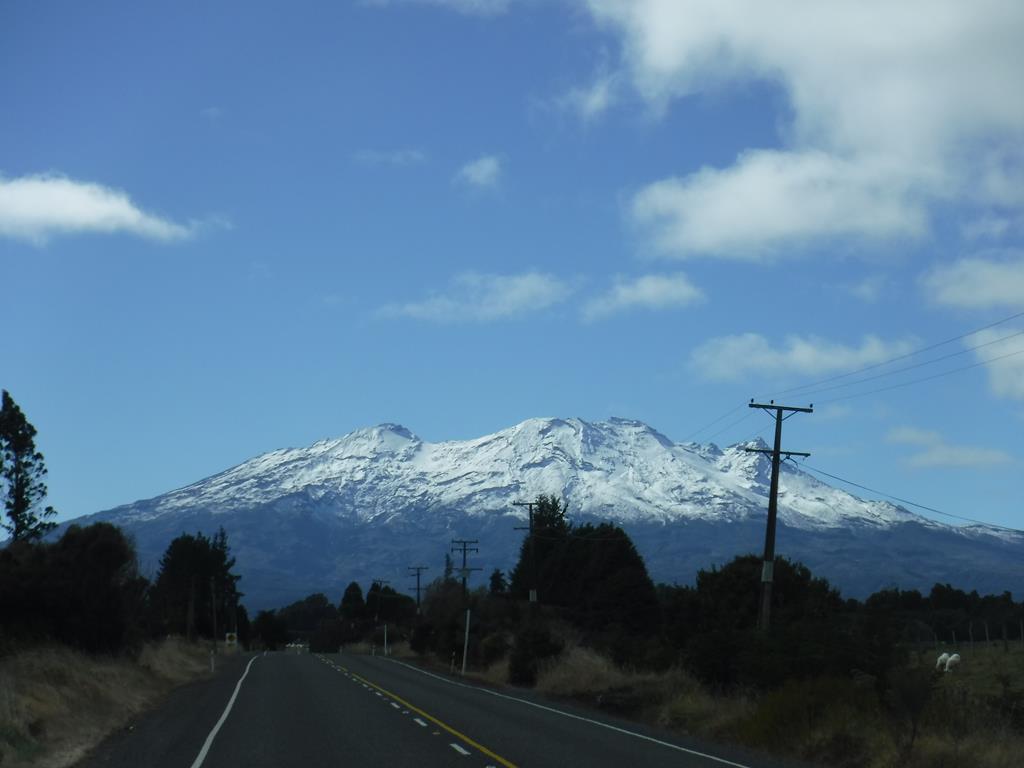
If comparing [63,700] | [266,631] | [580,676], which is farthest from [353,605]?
[63,700]

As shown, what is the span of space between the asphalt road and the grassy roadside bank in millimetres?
676

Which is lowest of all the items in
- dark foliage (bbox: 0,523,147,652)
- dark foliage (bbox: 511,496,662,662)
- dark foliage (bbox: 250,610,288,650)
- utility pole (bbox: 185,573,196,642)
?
dark foliage (bbox: 250,610,288,650)

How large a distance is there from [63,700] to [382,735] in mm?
7728

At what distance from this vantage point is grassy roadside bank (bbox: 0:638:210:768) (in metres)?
19.1

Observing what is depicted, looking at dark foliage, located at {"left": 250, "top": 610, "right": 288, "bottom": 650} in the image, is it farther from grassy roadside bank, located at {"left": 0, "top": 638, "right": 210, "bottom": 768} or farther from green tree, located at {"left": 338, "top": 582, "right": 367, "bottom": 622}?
grassy roadside bank, located at {"left": 0, "top": 638, "right": 210, "bottom": 768}

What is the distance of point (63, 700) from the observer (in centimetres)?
2522

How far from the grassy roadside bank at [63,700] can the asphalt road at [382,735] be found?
2.22 ft

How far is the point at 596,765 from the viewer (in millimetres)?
17734

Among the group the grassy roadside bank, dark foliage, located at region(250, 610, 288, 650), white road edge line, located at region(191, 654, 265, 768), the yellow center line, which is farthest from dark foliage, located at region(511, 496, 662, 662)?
dark foliage, located at region(250, 610, 288, 650)

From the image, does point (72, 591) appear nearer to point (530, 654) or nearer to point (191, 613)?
point (530, 654)

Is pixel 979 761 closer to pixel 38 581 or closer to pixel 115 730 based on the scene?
pixel 115 730

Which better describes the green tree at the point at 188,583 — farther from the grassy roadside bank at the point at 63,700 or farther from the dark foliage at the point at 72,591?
the grassy roadside bank at the point at 63,700

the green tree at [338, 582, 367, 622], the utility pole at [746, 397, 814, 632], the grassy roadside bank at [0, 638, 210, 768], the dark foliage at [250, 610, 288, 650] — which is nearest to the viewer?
the grassy roadside bank at [0, 638, 210, 768]

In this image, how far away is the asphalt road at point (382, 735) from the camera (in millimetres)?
18281
